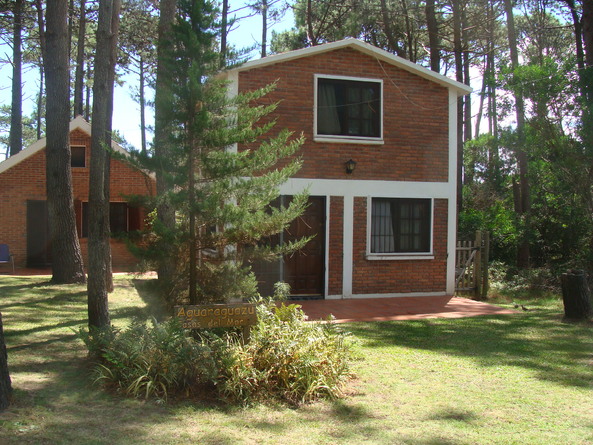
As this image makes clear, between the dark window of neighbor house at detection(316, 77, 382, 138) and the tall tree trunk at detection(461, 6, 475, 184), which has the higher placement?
the tall tree trunk at detection(461, 6, 475, 184)

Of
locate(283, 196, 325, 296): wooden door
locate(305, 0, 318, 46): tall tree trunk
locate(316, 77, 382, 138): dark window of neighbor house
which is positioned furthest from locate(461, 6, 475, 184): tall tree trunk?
locate(283, 196, 325, 296): wooden door

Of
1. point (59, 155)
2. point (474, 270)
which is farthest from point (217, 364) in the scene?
point (474, 270)

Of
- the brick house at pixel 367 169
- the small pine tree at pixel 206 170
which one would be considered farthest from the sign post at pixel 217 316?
the brick house at pixel 367 169

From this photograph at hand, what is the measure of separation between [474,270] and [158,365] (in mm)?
10124

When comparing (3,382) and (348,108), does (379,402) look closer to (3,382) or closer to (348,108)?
(3,382)

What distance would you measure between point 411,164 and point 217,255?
6733 mm

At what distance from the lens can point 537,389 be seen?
20.9 ft

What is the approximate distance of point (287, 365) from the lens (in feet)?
19.9

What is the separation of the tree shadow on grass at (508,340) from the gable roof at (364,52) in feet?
17.7

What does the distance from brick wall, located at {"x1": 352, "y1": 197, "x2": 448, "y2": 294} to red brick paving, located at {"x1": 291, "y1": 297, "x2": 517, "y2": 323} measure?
0.33 metres

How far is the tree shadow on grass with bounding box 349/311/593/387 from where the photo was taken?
741 centimetres

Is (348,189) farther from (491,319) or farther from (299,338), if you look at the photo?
(299,338)

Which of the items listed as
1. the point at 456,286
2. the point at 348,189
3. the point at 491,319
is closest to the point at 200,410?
the point at 491,319

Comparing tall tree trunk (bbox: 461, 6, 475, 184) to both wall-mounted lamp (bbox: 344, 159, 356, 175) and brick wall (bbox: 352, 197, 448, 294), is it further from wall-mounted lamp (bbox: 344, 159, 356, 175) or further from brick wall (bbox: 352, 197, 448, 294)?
wall-mounted lamp (bbox: 344, 159, 356, 175)
